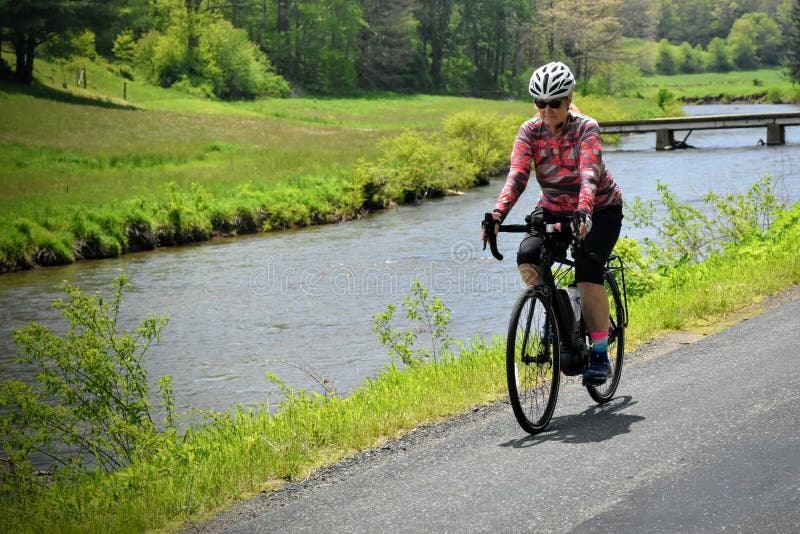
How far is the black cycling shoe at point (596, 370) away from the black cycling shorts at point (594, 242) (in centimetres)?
55

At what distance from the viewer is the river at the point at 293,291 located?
1434 centimetres

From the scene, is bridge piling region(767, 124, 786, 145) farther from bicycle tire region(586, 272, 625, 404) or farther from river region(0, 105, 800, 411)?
bicycle tire region(586, 272, 625, 404)

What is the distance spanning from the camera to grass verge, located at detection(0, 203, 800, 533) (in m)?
5.94

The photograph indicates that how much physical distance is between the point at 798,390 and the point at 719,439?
133 cm

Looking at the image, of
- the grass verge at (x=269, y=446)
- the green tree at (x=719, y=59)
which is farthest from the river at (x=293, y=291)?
the green tree at (x=719, y=59)

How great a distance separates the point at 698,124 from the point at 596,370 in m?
51.9

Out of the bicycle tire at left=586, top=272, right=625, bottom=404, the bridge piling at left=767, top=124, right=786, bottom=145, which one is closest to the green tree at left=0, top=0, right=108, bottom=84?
the bridge piling at left=767, top=124, right=786, bottom=145

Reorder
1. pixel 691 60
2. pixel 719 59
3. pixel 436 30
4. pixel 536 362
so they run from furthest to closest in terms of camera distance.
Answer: pixel 691 60 → pixel 719 59 → pixel 436 30 → pixel 536 362

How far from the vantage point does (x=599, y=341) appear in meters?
6.98

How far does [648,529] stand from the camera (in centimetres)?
478

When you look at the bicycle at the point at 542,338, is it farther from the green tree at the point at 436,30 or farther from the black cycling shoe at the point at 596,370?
the green tree at the point at 436,30

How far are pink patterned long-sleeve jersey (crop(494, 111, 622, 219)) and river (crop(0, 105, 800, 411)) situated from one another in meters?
6.42

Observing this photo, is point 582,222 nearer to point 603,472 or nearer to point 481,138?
point 603,472

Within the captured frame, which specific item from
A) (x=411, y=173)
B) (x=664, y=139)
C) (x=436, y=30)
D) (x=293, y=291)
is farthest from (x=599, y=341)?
(x=436, y=30)
